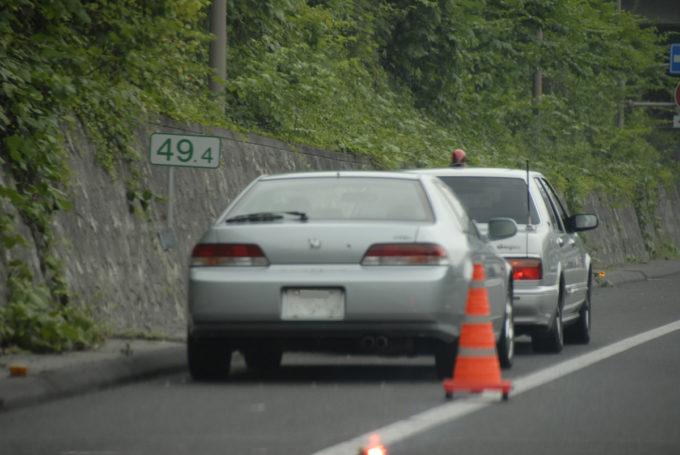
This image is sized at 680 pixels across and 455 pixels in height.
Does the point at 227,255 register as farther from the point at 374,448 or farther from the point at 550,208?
the point at 550,208

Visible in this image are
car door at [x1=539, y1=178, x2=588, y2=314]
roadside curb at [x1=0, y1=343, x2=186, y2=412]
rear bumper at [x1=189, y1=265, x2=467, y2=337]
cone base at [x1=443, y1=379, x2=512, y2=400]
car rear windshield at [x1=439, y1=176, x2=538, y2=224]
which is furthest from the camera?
car door at [x1=539, y1=178, x2=588, y2=314]

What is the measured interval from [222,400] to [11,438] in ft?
7.07

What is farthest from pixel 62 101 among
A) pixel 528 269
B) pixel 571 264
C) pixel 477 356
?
pixel 477 356

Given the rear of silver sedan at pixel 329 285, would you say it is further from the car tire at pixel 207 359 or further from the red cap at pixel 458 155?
the red cap at pixel 458 155

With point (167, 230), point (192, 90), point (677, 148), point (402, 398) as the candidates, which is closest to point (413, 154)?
point (192, 90)

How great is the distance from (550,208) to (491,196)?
28.0 inches

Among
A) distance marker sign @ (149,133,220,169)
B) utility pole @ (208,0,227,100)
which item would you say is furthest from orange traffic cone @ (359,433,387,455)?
utility pole @ (208,0,227,100)

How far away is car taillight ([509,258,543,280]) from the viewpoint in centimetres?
1491

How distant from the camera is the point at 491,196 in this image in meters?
→ 15.7

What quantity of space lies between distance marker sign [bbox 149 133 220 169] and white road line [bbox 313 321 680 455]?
12.9 feet

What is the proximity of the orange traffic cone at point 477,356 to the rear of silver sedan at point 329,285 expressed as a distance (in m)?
0.43

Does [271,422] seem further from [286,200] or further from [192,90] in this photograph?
[192,90]

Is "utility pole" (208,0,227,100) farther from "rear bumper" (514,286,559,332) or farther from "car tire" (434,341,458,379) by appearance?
"car tire" (434,341,458,379)

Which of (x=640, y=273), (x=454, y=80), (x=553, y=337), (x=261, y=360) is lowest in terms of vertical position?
(x=640, y=273)
